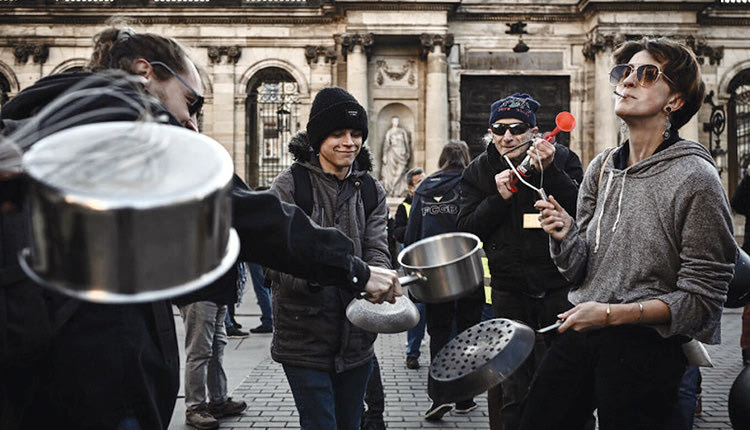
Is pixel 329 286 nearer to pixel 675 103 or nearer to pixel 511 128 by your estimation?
pixel 675 103

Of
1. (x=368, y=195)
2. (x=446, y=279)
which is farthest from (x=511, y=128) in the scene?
(x=446, y=279)

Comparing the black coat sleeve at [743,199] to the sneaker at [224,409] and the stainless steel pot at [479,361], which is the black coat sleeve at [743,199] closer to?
the sneaker at [224,409]

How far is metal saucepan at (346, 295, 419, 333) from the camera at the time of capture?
276 cm

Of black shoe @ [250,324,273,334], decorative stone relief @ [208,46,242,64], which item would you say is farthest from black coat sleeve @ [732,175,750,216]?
decorative stone relief @ [208,46,242,64]

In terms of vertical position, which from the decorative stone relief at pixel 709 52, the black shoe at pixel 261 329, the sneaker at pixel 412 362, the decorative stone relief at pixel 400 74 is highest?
the decorative stone relief at pixel 709 52

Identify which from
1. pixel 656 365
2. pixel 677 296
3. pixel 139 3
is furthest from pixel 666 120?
pixel 139 3

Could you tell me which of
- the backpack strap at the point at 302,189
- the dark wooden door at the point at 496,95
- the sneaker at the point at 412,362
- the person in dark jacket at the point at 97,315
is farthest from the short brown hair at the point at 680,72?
the dark wooden door at the point at 496,95

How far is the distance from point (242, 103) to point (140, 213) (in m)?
19.3

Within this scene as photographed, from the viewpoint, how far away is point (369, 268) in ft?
7.43

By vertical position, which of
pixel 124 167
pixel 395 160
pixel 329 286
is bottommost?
pixel 329 286

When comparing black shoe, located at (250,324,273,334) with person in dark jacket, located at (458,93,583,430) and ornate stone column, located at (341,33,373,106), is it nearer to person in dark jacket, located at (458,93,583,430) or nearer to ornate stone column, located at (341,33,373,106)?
person in dark jacket, located at (458,93,583,430)

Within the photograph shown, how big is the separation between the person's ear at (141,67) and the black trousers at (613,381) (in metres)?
1.89

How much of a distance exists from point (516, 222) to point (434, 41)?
15015mm

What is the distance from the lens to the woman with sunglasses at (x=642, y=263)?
7.56 ft
